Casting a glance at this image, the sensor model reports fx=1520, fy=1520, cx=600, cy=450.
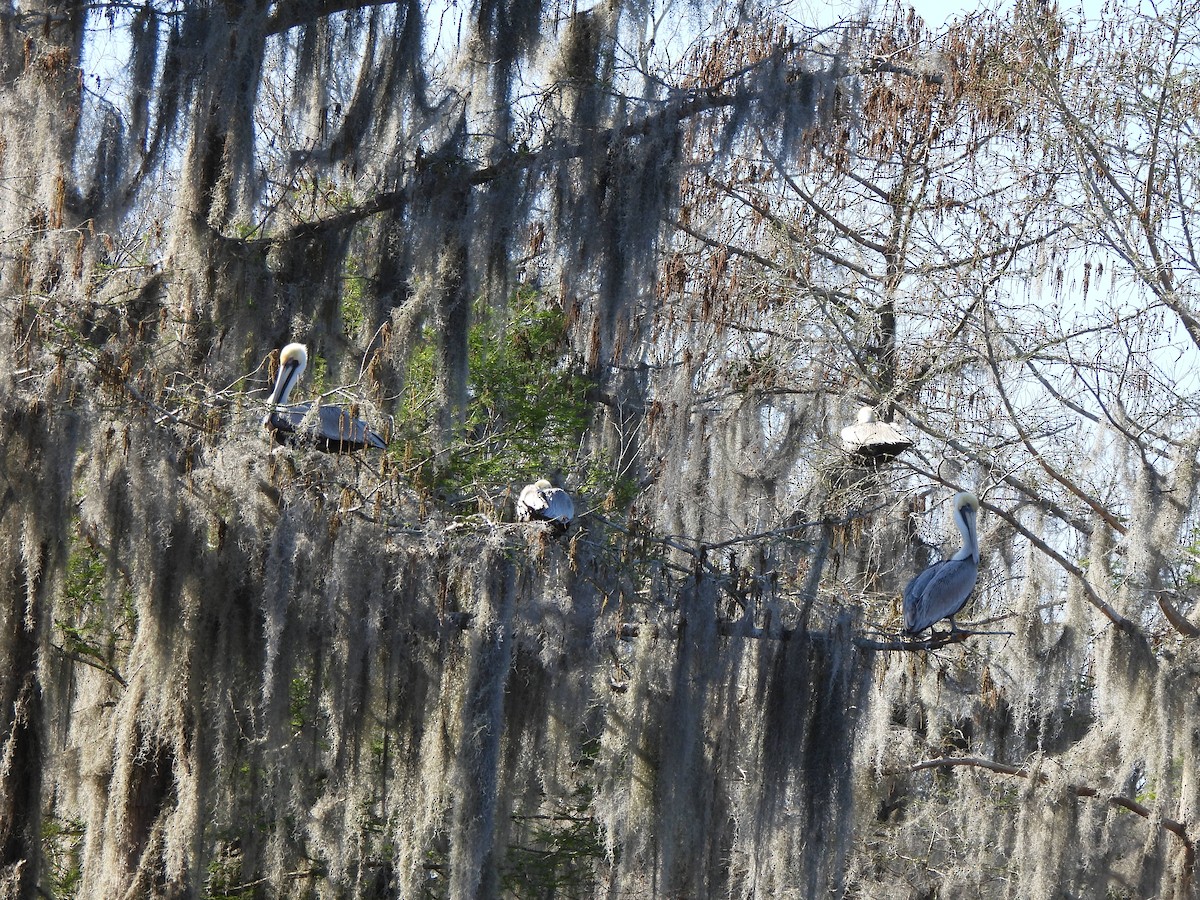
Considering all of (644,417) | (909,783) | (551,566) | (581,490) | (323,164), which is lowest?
(909,783)

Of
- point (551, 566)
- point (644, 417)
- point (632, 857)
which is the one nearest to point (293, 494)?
point (551, 566)

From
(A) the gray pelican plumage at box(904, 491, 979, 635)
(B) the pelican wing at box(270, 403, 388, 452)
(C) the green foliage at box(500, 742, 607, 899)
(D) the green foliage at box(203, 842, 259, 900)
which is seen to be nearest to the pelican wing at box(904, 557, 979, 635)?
(A) the gray pelican plumage at box(904, 491, 979, 635)

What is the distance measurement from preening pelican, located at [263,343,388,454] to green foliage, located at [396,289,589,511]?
2655mm

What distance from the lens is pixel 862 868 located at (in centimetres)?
1128

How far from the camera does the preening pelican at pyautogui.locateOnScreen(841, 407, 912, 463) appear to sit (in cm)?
871

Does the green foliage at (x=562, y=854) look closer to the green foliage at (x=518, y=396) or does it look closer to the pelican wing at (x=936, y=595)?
the green foliage at (x=518, y=396)

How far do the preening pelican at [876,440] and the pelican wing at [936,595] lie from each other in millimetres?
815

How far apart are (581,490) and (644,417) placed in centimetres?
168

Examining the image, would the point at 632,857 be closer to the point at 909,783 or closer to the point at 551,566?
the point at 551,566

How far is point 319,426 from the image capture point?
254 inches

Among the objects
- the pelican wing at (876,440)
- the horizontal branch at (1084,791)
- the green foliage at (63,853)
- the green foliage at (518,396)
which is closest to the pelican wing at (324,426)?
the green foliage at (518,396)

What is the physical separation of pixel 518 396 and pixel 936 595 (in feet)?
13.0

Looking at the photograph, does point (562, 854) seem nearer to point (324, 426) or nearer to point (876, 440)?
point (876, 440)

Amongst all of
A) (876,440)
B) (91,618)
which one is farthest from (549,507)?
(91,618)
